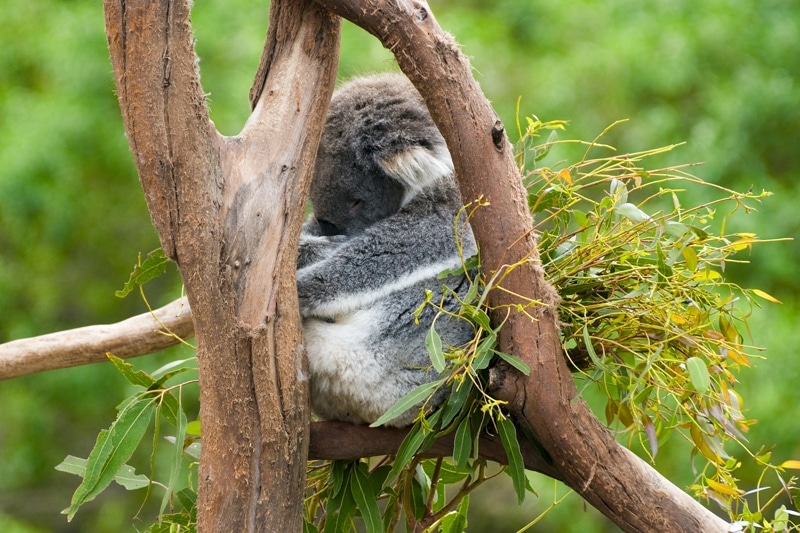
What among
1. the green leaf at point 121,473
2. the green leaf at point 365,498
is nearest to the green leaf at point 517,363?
the green leaf at point 365,498

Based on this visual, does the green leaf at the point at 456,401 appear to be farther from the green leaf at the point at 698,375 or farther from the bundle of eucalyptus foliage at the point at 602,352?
the green leaf at the point at 698,375

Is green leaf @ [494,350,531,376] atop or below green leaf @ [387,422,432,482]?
atop

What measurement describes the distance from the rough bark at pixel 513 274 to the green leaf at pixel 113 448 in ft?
2.52

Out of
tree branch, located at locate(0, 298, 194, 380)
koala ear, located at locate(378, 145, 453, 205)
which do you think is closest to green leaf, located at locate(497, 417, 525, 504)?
koala ear, located at locate(378, 145, 453, 205)

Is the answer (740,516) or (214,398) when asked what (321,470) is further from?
(740,516)

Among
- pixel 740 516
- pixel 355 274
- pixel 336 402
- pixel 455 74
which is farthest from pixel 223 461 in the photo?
pixel 740 516

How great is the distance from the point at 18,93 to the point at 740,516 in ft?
18.1

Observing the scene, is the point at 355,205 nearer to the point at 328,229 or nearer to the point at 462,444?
the point at 328,229

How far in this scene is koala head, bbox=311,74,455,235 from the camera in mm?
2258

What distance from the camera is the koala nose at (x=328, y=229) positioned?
2.40 m

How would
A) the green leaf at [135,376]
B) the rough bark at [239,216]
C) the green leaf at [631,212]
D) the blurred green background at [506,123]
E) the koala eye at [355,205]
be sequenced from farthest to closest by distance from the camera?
the blurred green background at [506,123], the koala eye at [355,205], the green leaf at [135,376], the green leaf at [631,212], the rough bark at [239,216]

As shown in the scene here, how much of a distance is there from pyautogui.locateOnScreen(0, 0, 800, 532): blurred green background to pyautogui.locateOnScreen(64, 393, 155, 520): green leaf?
114 inches

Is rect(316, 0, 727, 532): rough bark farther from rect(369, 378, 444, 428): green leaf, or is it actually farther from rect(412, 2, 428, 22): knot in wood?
rect(369, 378, 444, 428): green leaf

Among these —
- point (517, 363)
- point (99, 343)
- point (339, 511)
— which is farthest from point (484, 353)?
point (99, 343)
